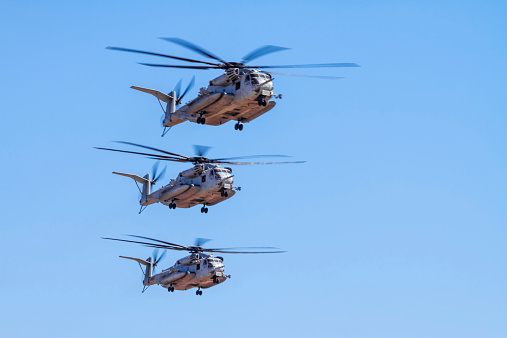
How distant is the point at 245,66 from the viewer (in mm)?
72438

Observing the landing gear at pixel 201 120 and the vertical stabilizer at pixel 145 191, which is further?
the vertical stabilizer at pixel 145 191

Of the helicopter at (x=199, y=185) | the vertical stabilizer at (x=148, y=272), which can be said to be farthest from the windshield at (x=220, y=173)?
the vertical stabilizer at (x=148, y=272)

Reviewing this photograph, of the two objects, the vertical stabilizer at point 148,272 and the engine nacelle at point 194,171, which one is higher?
the vertical stabilizer at point 148,272

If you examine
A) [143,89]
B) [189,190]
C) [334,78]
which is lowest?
[334,78]

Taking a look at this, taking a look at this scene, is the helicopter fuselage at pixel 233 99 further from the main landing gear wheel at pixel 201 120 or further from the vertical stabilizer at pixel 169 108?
the vertical stabilizer at pixel 169 108

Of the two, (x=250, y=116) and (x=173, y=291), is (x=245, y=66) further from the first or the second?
(x=173, y=291)

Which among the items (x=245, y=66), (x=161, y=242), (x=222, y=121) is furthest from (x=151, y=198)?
(x=245, y=66)

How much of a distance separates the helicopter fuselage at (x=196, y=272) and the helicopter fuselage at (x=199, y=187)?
623cm

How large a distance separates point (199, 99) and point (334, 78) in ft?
52.9

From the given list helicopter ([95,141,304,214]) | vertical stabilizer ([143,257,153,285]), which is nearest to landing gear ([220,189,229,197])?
helicopter ([95,141,304,214])

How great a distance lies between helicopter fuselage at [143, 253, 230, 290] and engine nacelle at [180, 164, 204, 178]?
9.81 meters

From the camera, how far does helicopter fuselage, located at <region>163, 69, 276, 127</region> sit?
7200 cm

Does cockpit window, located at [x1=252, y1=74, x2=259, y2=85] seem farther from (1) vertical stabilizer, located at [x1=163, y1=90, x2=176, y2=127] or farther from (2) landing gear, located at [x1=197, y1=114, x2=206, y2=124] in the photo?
(1) vertical stabilizer, located at [x1=163, y1=90, x2=176, y2=127]

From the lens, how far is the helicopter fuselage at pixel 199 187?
268ft
